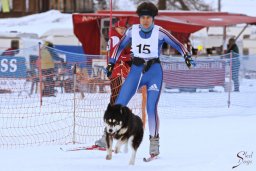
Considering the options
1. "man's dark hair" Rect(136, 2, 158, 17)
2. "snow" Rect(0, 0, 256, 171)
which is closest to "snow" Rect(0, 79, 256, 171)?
"snow" Rect(0, 0, 256, 171)

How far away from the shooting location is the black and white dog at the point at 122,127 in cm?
612

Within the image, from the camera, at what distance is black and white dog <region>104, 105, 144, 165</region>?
241 inches

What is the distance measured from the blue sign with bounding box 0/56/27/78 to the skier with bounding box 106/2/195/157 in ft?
29.1

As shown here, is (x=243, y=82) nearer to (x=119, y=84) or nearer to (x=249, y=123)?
(x=249, y=123)

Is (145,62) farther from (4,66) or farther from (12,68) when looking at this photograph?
(4,66)

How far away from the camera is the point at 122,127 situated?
616 centimetres

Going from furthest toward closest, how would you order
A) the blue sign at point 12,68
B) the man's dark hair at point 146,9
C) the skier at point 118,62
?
the blue sign at point 12,68 < the skier at point 118,62 < the man's dark hair at point 146,9

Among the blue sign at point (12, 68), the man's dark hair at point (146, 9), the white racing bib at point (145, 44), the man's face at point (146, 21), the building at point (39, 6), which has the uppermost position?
the building at point (39, 6)

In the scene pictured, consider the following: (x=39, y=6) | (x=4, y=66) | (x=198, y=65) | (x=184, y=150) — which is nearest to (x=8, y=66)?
(x=4, y=66)

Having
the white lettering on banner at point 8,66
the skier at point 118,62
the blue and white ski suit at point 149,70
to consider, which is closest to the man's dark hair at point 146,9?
the blue and white ski suit at point 149,70

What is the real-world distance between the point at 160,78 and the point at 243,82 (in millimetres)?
9183

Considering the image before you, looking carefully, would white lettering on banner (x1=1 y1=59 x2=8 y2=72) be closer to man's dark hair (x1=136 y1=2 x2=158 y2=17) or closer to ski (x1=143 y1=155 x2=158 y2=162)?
man's dark hair (x1=136 y1=2 x2=158 y2=17)

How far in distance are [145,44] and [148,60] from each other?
0.17m

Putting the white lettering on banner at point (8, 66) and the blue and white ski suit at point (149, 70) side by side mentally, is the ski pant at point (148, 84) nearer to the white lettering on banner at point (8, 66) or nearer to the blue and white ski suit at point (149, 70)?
the blue and white ski suit at point (149, 70)
